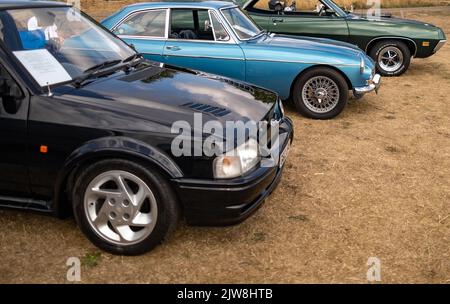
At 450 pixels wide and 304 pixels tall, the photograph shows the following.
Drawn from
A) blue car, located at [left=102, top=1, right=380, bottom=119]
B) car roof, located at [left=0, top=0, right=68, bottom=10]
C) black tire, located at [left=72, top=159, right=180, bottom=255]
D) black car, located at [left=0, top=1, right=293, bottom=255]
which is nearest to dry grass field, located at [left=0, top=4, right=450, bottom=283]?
black tire, located at [left=72, top=159, right=180, bottom=255]

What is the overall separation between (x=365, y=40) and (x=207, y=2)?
354 cm

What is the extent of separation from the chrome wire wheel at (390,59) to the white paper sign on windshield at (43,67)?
690 centimetres

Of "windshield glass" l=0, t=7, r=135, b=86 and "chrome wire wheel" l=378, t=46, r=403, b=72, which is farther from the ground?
"windshield glass" l=0, t=7, r=135, b=86

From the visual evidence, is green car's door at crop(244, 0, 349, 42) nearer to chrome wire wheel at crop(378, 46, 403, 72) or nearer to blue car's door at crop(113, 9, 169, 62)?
chrome wire wheel at crop(378, 46, 403, 72)

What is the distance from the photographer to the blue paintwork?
602 centimetres

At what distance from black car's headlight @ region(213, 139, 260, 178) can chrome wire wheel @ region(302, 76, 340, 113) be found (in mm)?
3342

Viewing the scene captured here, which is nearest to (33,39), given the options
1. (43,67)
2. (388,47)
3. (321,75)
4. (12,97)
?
(43,67)

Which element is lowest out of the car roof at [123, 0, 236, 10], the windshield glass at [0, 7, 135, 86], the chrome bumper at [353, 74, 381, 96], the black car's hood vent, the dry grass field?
the dry grass field

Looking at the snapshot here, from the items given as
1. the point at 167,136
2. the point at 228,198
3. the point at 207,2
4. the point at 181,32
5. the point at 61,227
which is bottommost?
the point at 61,227

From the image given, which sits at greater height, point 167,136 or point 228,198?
point 167,136
